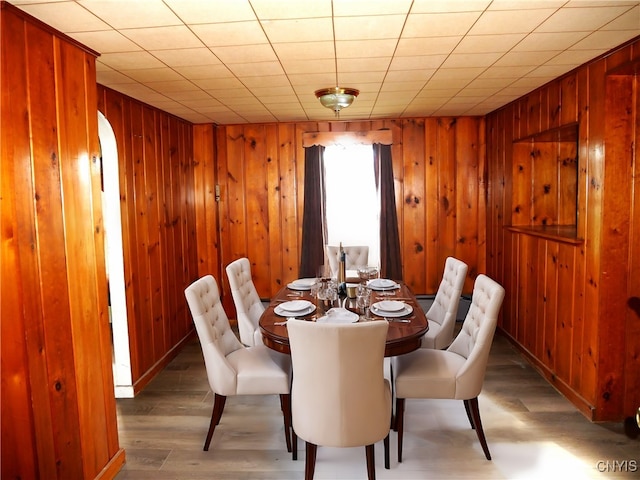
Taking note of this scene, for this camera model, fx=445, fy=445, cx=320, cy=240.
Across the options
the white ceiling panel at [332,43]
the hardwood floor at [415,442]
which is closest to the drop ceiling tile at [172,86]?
the white ceiling panel at [332,43]

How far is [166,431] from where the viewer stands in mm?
2885

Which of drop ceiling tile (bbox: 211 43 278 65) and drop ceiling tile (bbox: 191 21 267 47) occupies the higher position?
drop ceiling tile (bbox: 211 43 278 65)

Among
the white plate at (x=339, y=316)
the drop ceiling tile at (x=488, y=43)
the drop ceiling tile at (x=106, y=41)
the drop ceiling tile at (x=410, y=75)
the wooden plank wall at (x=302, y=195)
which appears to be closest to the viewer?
the drop ceiling tile at (x=106, y=41)

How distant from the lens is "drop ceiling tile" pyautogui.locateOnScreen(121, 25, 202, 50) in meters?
2.10

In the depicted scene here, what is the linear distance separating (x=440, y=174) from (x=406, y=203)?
1.62ft

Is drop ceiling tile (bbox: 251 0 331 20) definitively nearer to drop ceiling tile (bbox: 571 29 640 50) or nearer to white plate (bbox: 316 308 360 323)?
drop ceiling tile (bbox: 571 29 640 50)

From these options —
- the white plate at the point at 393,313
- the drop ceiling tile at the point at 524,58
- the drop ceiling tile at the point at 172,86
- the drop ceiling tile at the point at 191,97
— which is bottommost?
the white plate at the point at 393,313

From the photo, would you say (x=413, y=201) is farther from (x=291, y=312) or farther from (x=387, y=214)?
(x=291, y=312)

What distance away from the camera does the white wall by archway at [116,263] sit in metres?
3.25

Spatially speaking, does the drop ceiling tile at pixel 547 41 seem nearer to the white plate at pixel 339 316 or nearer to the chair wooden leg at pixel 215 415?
the white plate at pixel 339 316

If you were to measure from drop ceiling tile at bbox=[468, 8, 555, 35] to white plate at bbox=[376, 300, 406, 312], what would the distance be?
5.24 ft

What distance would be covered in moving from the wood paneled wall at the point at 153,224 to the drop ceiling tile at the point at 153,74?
38 centimetres

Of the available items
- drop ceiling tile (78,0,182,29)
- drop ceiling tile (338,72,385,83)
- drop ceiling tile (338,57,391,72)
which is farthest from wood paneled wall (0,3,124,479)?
drop ceiling tile (338,72,385,83)

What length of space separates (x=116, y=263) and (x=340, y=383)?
2138mm
